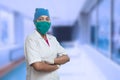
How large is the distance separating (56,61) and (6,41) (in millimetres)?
10588

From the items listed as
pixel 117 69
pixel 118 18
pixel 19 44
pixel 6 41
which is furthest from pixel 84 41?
pixel 117 69

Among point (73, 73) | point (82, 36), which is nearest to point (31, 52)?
point (73, 73)

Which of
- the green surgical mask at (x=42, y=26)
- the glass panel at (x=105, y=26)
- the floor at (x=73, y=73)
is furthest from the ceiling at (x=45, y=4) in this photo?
the green surgical mask at (x=42, y=26)

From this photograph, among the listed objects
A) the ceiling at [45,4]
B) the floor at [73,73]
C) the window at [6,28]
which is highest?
the ceiling at [45,4]

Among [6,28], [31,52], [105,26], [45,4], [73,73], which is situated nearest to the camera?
[31,52]

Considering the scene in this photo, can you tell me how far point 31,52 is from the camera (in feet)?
6.40

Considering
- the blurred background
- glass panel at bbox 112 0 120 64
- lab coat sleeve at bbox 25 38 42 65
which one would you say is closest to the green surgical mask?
lab coat sleeve at bbox 25 38 42 65

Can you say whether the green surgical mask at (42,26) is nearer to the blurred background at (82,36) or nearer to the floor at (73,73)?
the floor at (73,73)

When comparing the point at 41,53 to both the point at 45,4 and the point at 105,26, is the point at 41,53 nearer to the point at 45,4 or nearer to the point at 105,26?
the point at 45,4

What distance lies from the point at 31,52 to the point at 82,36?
12638 millimetres

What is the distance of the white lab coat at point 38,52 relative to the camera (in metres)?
1.95

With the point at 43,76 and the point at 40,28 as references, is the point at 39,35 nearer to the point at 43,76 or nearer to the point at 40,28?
the point at 40,28

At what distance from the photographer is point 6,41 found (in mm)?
12219

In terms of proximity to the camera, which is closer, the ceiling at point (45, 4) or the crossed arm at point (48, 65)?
the crossed arm at point (48, 65)
